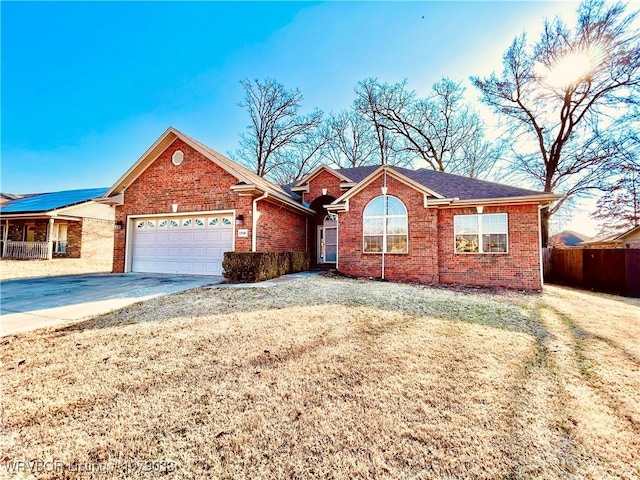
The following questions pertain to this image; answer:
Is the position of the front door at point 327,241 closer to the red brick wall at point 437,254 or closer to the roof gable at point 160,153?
the roof gable at point 160,153

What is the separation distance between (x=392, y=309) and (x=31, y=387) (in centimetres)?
556

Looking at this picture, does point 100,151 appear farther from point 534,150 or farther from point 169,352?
point 534,150

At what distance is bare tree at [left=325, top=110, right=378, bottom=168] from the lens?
1027 inches

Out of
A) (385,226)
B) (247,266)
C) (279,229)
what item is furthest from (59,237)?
(385,226)

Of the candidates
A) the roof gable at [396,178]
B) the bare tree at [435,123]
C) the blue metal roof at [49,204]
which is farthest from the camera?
the bare tree at [435,123]

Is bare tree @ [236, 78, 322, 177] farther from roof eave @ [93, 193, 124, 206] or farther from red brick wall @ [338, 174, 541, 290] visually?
red brick wall @ [338, 174, 541, 290]

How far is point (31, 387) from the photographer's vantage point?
2924 mm

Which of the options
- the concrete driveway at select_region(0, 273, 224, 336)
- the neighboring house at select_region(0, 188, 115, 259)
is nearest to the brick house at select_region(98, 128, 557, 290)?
the concrete driveway at select_region(0, 273, 224, 336)

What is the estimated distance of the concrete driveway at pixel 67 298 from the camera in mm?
5260

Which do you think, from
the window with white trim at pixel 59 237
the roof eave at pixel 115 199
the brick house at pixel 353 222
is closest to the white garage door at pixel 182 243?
the brick house at pixel 353 222

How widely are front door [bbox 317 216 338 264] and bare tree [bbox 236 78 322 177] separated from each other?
1351 centimetres

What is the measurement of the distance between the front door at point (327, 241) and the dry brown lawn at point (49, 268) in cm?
1177

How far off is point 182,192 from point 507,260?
13.1 metres

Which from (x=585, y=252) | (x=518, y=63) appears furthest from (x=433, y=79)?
(x=585, y=252)
